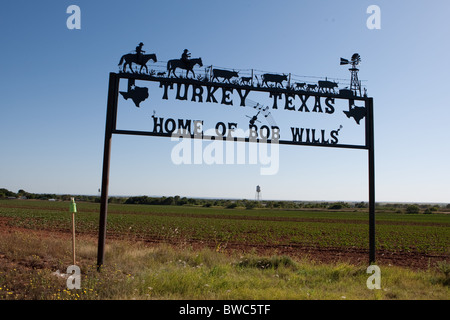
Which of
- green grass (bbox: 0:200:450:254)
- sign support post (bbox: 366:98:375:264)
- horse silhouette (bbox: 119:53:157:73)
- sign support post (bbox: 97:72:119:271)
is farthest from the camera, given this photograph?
green grass (bbox: 0:200:450:254)

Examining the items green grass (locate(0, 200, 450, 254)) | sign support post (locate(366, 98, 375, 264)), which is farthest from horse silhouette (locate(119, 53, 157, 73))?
green grass (locate(0, 200, 450, 254))

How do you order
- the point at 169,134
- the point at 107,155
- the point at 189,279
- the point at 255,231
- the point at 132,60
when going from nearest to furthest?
the point at 189,279, the point at 107,155, the point at 169,134, the point at 132,60, the point at 255,231

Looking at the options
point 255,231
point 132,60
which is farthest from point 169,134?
point 255,231

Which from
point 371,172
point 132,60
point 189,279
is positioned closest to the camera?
point 189,279

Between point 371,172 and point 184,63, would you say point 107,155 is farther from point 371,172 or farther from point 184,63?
point 371,172

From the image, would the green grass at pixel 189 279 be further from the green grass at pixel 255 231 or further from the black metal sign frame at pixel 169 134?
the green grass at pixel 255 231

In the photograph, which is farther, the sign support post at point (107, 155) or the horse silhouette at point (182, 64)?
the horse silhouette at point (182, 64)

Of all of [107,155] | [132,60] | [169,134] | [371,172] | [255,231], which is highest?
[132,60]

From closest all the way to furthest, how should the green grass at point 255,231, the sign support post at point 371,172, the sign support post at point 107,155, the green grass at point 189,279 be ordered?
the green grass at point 189,279, the sign support post at point 107,155, the sign support post at point 371,172, the green grass at point 255,231

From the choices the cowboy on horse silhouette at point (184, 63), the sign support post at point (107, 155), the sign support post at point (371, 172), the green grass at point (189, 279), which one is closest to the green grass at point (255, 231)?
the green grass at point (189, 279)

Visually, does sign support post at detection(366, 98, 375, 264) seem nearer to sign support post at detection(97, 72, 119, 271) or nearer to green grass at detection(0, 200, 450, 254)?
green grass at detection(0, 200, 450, 254)

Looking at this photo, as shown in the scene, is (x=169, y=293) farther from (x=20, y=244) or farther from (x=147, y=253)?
(x=20, y=244)

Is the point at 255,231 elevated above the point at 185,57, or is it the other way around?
the point at 185,57

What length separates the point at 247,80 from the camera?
7.07 meters
